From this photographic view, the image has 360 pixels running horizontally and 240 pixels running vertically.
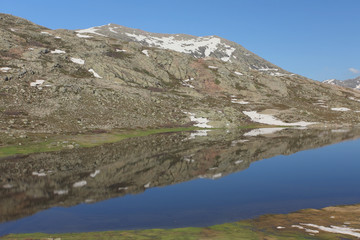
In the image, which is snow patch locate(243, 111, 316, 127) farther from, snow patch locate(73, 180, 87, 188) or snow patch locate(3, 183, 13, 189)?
snow patch locate(3, 183, 13, 189)

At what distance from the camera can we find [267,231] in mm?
21938

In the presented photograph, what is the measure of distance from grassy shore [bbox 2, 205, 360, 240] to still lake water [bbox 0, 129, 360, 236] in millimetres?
2294

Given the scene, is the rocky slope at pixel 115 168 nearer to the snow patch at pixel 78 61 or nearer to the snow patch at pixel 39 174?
the snow patch at pixel 39 174

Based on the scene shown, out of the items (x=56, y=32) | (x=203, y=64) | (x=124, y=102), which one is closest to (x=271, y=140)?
(x=124, y=102)

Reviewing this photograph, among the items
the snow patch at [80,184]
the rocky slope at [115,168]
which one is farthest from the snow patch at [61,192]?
the snow patch at [80,184]

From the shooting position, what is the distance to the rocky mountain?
84.5 metres

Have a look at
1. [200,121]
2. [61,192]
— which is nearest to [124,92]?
[200,121]

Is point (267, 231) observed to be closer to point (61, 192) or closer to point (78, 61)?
point (61, 192)

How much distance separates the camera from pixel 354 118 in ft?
427

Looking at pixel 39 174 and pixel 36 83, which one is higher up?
pixel 36 83

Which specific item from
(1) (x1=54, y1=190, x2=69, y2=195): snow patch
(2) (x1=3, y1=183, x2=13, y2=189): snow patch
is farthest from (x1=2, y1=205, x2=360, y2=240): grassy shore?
(2) (x1=3, y1=183, x2=13, y2=189): snow patch

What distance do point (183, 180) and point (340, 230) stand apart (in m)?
22.5

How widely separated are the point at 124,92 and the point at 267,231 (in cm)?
10043

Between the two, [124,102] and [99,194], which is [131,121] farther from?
[99,194]
